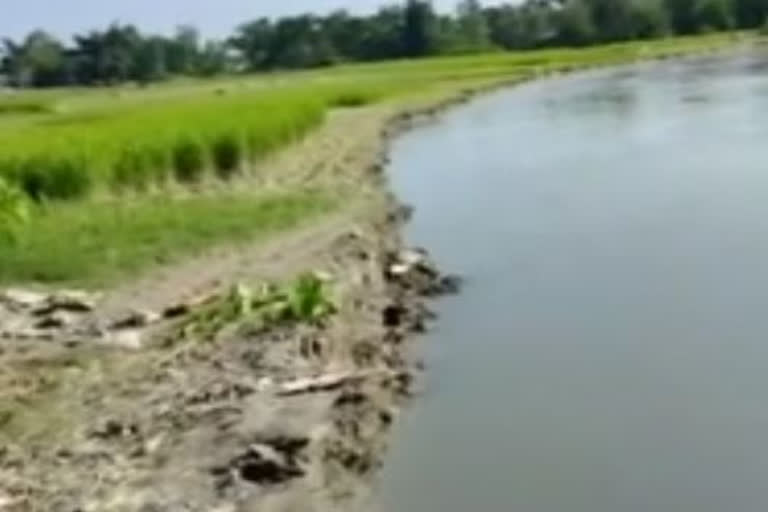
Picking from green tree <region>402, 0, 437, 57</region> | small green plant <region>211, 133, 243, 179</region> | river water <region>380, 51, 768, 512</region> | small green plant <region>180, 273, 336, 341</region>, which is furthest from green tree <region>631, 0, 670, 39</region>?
small green plant <region>180, 273, 336, 341</region>

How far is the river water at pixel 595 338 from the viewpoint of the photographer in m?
8.88

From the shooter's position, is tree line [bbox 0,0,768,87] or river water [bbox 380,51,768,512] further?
tree line [bbox 0,0,768,87]

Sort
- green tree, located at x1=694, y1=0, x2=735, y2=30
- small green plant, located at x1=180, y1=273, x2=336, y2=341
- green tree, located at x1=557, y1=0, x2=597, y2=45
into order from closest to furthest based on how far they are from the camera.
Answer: small green plant, located at x1=180, y1=273, x2=336, y2=341, green tree, located at x1=694, y1=0, x2=735, y2=30, green tree, located at x1=557, y1=0, x2=597, y2=45

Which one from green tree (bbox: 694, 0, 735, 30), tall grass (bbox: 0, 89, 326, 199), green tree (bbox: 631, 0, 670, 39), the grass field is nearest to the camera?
the grass field

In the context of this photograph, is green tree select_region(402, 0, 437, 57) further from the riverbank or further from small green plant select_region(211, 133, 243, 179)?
the riverbank

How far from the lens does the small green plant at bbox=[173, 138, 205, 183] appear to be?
2297cm

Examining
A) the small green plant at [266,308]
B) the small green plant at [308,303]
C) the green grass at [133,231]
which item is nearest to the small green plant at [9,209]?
the small green plant at [266,308]

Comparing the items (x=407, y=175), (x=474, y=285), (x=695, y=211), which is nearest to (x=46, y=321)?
(x=474, y=285)

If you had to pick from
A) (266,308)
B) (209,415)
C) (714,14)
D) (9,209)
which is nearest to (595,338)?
(266,308)

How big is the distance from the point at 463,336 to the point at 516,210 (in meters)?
8.81

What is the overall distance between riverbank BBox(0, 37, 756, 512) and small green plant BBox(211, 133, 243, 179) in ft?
25.9

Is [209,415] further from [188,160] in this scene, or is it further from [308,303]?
[188,160]

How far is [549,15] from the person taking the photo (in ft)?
318

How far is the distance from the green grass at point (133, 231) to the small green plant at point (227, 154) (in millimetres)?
3177
